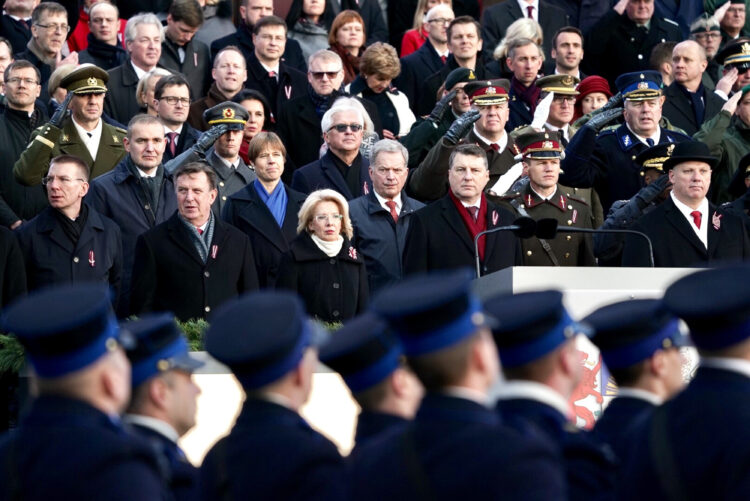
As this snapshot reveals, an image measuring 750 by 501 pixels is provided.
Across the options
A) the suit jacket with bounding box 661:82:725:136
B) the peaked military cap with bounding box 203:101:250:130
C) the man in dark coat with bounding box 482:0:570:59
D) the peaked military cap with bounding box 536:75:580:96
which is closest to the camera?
the peaked military cap with bounding box 203:101:250:130

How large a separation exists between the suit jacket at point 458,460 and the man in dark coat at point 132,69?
9086 millimetres

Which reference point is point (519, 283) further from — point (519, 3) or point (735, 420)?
point (519, 3)

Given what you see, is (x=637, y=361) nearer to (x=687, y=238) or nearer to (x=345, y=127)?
(x=687, y=238)

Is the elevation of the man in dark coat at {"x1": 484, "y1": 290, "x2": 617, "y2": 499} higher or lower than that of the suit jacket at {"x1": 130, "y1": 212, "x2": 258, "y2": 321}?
higher

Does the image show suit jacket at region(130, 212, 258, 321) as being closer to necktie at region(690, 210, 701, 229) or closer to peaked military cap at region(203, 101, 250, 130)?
peaked military cap at region(203, 101, 250, 130)

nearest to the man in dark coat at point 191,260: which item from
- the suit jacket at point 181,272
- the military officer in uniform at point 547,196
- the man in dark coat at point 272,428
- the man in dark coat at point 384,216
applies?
the suit jacket at point 181,272

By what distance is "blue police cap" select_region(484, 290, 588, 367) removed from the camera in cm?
393

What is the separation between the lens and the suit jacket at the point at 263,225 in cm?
1047

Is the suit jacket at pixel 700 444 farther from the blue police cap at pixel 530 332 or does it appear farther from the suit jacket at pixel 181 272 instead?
the suit jacket at pixel 181 272

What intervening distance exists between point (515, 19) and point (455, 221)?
548 centimetres

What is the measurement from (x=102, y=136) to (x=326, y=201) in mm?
2549

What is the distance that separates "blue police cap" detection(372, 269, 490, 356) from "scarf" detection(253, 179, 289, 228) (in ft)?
22.6

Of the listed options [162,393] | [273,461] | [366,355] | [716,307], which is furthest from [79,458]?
[716,307]

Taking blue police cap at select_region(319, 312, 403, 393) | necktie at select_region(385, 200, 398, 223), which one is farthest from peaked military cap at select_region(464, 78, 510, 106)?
blue police cap at select_region(319, 312, 403, 393)
